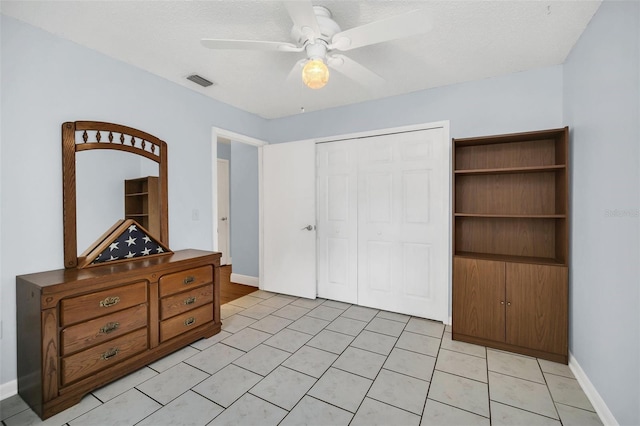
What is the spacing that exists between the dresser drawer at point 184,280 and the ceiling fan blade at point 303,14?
6.75 ft

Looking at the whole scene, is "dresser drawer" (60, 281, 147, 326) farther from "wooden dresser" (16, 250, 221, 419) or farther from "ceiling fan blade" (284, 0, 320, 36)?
"ceiling fan blade" (284, 0, 320, 36)

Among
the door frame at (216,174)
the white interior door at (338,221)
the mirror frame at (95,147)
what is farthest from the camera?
the white interior door at (338,221)

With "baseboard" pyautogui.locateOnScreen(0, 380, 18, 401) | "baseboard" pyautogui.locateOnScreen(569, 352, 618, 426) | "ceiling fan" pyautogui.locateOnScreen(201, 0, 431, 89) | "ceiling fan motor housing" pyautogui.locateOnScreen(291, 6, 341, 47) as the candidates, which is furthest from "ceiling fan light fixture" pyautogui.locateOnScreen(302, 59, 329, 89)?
"baseboard" pyautogui.locateOnScreen(0, 380, 18, 401)

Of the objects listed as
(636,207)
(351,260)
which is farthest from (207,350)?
(636,207)

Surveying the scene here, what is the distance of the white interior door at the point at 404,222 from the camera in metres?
3.06

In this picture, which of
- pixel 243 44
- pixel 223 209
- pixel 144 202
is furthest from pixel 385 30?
pixel 223 209

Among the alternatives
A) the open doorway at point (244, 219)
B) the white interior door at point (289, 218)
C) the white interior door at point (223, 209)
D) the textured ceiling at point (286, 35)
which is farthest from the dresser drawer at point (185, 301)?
the white interior door at point (223, 209)

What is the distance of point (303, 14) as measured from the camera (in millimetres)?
1435

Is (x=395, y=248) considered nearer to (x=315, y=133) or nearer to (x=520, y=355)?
(x=520, y=355)

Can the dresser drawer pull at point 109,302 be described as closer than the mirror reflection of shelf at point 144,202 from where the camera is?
Yes

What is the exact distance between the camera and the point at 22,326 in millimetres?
1824

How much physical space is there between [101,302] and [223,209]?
13.3 ft

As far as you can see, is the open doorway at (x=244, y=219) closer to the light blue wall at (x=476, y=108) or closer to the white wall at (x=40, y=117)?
the light blue wall at (x=476, y=108)

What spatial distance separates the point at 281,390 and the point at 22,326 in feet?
5.58
